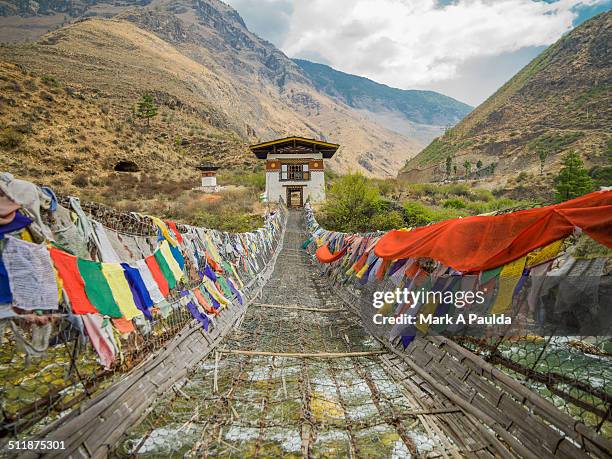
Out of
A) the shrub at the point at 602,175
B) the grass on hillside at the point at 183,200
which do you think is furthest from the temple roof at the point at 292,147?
the shrub at the point at 602,175

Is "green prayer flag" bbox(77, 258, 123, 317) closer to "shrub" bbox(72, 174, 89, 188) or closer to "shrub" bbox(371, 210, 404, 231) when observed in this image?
A: "shrub" bbox(371, 210, 404, 231)

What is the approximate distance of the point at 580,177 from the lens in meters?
30.9

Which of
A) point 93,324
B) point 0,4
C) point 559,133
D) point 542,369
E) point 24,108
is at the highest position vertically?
point 0,4

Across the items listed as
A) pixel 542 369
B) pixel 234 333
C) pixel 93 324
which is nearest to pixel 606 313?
pixel 542 369

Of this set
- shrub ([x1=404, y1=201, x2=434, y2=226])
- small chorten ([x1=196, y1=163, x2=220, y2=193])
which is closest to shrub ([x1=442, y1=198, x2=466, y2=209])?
shrub ([x1=404, y1=201, x2=434, y2=226])

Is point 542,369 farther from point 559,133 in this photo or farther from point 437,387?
point 559,133

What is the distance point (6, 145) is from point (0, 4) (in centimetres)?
14822

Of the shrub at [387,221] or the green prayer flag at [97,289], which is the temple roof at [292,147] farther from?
the green prayer flag at [97,289]

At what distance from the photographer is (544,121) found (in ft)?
198

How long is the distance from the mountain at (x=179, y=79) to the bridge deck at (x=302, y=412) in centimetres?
2329

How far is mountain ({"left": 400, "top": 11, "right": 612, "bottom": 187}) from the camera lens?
49.4 meters

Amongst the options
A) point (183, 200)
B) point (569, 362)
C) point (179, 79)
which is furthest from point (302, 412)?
point (179, 79)

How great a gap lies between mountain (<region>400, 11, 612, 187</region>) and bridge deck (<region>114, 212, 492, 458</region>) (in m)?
45.7

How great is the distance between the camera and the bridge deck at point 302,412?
357cm
